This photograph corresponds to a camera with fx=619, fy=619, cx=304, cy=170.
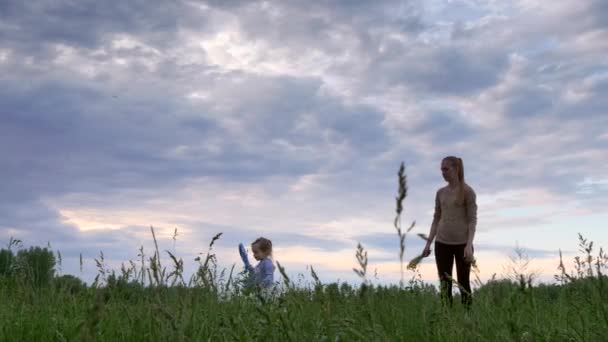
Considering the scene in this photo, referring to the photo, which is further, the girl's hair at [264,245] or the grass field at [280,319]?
the girl's hair at [264,245]

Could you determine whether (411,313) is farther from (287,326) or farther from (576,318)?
(287,326)

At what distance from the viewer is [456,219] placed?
372 inches

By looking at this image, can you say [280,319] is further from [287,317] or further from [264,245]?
[264,245]

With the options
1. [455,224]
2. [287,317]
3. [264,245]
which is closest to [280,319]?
[287,317]

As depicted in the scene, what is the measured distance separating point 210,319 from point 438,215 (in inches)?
249

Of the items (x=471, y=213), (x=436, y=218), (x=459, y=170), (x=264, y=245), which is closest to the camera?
(x=471, y=213)

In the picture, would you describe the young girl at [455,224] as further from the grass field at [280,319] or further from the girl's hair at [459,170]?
the grass field at [280,319]

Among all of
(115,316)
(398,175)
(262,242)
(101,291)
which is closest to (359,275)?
(398,175)

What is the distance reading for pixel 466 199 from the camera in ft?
31.2

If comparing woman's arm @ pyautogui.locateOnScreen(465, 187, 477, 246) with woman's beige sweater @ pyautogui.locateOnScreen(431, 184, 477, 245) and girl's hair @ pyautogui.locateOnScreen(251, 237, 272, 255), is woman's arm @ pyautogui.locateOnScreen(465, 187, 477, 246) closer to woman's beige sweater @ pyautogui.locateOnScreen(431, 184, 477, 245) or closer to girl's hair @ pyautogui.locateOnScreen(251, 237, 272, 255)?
woman's beige sweater @ pyautogui.locateOnScreen(431, 184, 477, 245)

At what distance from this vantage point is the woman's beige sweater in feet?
30.9

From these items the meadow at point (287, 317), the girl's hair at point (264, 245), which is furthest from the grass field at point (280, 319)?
the girl's hair at point (264, 245)

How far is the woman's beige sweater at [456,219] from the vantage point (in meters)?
9.41

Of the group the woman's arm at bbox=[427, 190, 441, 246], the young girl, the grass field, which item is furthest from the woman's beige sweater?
the grass field
